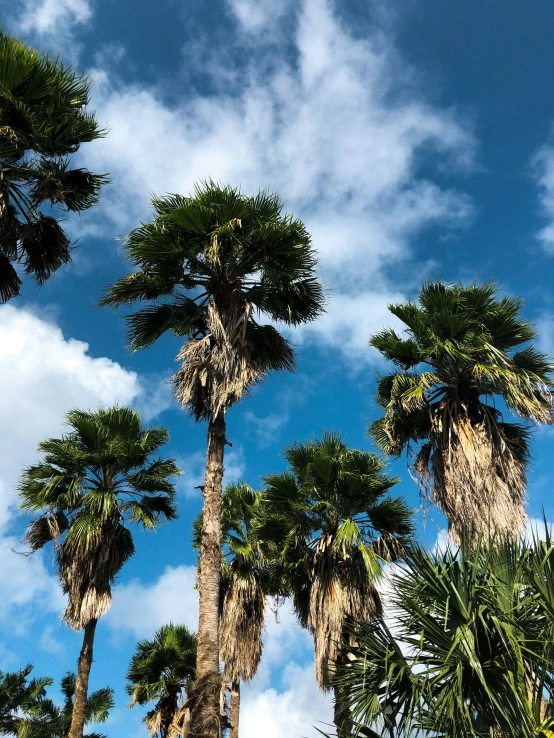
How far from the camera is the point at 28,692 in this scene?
1991 cm

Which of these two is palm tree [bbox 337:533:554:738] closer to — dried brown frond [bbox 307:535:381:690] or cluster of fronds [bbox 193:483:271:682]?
A: dried brown frond [bbox 307:535:381:690]

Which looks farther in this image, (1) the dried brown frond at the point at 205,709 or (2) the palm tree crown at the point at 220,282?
(2) the palm tree crown at the point at 220,282

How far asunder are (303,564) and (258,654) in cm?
411

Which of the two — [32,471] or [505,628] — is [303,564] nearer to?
[32,471]

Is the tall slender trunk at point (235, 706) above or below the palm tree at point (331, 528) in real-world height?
below

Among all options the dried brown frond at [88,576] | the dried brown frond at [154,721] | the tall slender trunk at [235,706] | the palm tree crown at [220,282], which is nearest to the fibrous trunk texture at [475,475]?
the palm tree crown at [220,282]

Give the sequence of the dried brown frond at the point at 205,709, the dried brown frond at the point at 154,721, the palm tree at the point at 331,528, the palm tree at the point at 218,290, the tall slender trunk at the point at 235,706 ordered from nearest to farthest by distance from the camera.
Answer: the dried brown frond at the point at 205,709 → the palm tree at the point at 218,290 → the palm tree at the point at 331,528 → the tall slender trunk at the point at 235,706 → the dried brown frond at the point at 154,721

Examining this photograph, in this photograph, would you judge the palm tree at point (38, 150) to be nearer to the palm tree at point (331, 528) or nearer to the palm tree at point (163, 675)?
the palm tree at point (331, 528)

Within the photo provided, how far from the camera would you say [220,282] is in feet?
32.7

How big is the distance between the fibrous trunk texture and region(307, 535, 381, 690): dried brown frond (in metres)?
1.95

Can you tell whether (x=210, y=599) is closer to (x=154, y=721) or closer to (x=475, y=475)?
(x=475, y=475)

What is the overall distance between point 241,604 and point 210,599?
752 cm

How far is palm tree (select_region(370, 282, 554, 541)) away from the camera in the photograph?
440 inches

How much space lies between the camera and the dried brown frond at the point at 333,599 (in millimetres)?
10805
